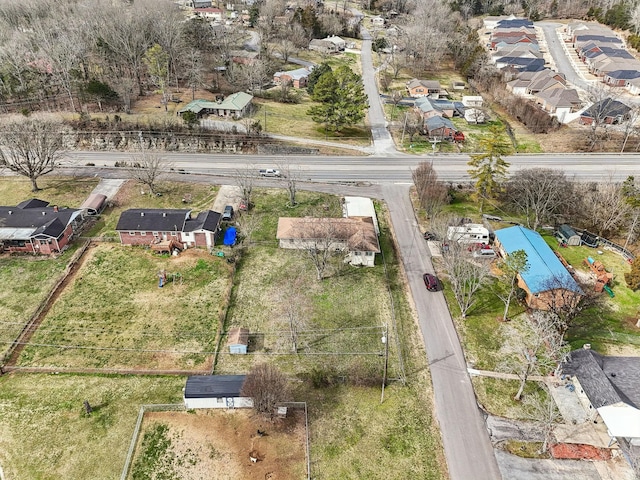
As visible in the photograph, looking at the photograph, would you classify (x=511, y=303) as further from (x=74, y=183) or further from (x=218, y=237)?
(x=74, y=183)

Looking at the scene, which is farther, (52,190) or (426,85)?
(426,85)

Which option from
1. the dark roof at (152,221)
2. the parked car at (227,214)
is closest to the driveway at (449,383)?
the parked car at (227,214)

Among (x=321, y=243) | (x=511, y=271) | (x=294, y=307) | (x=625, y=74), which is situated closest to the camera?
Answer: (x=294, y=307)

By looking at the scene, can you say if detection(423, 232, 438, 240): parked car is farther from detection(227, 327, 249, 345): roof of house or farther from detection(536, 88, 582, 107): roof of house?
detection(536, 88, 582, 107): roof of house

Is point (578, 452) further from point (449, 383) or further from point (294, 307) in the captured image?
point (294, 307)

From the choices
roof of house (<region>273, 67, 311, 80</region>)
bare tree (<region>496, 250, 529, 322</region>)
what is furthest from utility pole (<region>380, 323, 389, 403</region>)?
roof of house (<region>273, 67, 311, 80</region>)

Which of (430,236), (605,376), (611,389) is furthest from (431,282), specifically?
(611,389)

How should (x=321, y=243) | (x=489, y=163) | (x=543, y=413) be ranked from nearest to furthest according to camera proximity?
(x=543, y=413) → (x=321, y=243) → (x=489, y=163)
